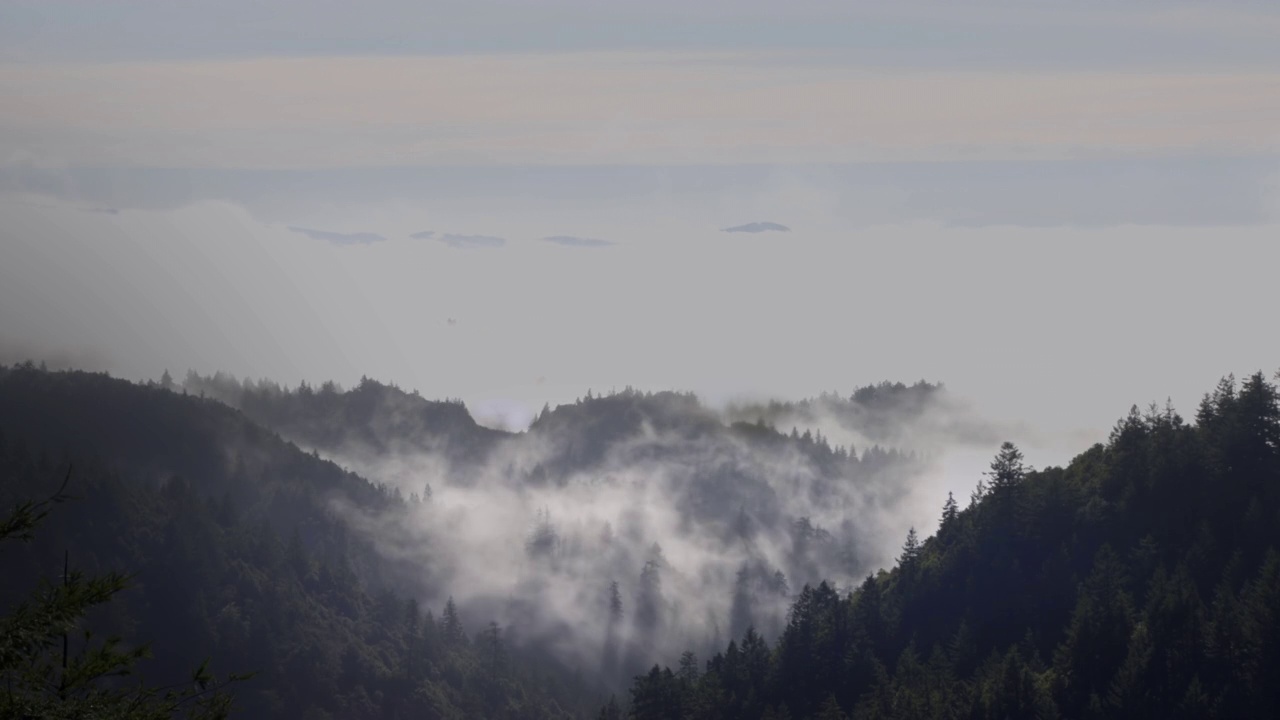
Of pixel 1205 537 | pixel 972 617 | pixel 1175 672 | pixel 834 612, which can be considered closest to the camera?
pixel 1175 672

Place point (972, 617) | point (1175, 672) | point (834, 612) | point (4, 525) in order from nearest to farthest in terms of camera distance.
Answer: point (4, 525) → point (1175, 672) → point (972, 617) → point (834, 612)

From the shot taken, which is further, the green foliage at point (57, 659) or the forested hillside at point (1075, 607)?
the forested hillside at point (1075, 607)

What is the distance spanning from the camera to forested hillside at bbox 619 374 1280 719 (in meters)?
125

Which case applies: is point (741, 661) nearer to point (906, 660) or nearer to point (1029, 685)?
point (906, 660)

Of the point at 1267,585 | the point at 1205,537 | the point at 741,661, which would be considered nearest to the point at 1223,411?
the point at 1205,537

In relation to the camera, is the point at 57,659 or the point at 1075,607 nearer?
the point at 57,659

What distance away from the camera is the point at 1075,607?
143 meters

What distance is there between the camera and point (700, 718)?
155 meters

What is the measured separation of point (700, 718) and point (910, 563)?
1284 inches

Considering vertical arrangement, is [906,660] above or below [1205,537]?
below

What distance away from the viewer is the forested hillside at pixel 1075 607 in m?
125

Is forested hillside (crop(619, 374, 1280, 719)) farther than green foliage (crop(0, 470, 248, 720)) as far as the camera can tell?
Yes

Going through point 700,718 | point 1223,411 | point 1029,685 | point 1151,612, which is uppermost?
point 1223,411

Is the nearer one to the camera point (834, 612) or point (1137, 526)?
point (1137, 526)
